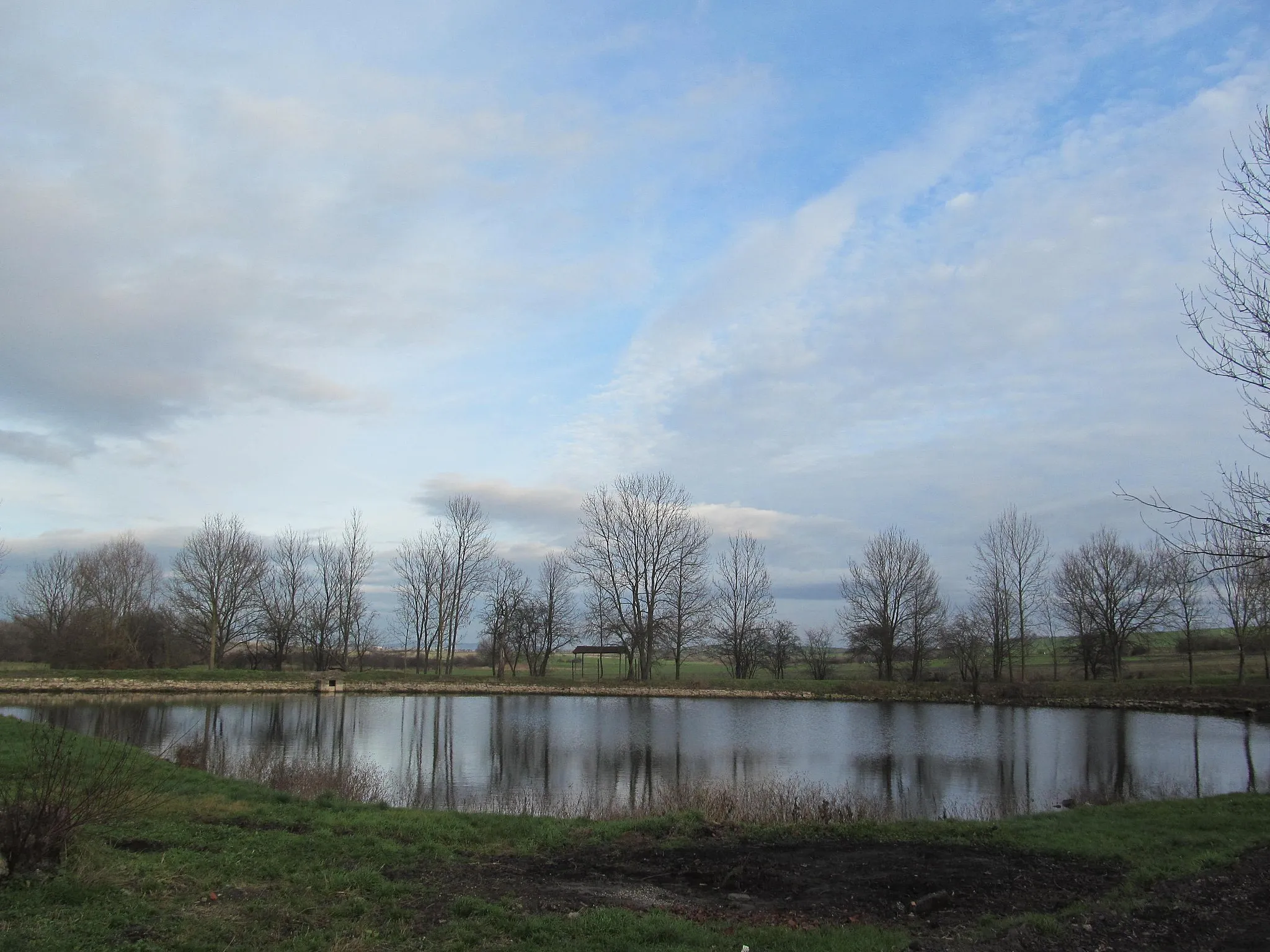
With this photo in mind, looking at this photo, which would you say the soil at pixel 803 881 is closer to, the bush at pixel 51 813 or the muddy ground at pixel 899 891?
the muddy ground at pixel 899 891

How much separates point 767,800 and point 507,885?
23.1 feet

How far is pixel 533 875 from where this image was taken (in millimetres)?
8539

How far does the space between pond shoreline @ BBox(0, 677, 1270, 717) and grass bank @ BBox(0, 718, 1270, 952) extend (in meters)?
30.8

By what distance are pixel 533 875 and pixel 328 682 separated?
4030 centimetres

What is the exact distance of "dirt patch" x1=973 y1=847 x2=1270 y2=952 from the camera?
19.5 ft

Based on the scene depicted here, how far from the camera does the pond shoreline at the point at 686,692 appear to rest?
37812mm

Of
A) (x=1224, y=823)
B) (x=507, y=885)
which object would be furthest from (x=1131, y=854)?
(x=507, y=885)

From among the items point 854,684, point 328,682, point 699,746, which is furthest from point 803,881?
point 328,682

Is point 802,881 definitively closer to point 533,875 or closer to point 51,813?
point 533,875

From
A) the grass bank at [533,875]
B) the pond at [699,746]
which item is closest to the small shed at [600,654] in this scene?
the pond at [699,746]

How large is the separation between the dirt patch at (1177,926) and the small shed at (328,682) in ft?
142

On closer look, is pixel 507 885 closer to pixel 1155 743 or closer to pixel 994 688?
pixel 1155 743

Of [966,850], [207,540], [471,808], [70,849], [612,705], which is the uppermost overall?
[207,540]

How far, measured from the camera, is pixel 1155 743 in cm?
2638
